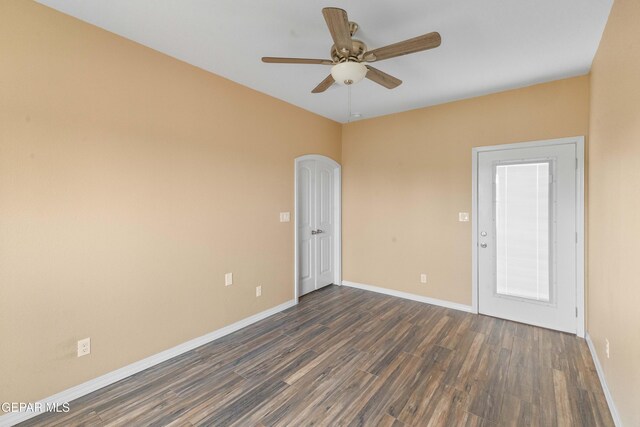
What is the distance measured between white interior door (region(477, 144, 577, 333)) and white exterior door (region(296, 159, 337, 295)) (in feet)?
7.37

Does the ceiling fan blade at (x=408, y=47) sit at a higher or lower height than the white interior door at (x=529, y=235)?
higher

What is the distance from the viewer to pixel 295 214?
394 cm

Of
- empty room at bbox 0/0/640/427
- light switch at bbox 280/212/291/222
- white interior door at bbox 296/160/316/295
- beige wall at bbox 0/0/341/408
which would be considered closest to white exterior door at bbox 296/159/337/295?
white interior door at bbox 296/160/316/295

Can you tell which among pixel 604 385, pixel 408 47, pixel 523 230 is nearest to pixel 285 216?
pixel 408 47

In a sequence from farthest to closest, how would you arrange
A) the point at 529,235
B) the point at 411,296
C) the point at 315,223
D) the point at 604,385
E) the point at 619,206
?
the point at 315,223
the point at 411,296
the point at 529,235
the point at 604,385
the point at 619,206

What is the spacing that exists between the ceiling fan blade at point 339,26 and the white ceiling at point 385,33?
361 millimetres

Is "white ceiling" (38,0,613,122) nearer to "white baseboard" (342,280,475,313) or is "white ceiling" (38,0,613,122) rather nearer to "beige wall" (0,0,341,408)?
"beige wall" (0,0,341,408)

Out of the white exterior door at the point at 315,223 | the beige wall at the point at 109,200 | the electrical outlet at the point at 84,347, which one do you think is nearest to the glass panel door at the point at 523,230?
the white exterior door at the point at 315,223

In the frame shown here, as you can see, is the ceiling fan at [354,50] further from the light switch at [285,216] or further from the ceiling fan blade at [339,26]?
the light switch at [285,216]

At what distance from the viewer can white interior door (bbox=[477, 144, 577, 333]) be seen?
3061mm

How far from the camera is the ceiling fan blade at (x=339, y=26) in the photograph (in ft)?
4.88

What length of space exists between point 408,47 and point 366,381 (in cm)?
249

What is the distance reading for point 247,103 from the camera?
3.30 meters

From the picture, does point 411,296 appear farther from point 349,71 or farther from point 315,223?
point 349,71
